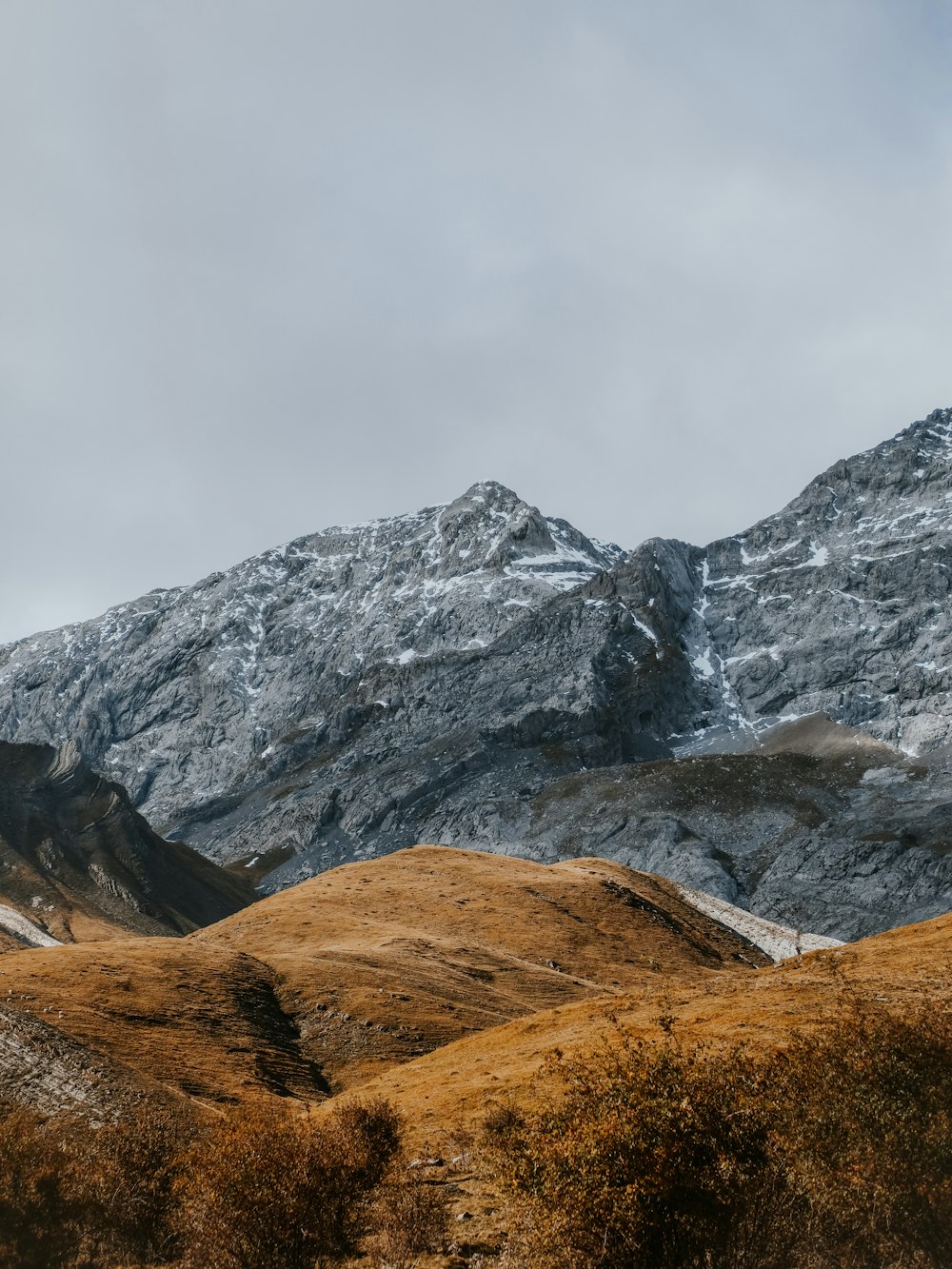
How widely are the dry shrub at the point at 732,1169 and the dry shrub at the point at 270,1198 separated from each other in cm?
349

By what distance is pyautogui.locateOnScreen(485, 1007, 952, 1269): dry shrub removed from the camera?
56.5 feet

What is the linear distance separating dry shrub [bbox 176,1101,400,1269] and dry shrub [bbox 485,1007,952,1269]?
11.5 feet

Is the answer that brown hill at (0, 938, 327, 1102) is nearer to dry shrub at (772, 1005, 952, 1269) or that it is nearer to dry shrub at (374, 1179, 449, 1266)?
dry shrub at (374, 1179, 449, 1266)

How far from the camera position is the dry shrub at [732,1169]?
17.2m

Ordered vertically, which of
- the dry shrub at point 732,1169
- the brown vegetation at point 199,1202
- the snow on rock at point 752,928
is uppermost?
the brown vegetation at point 199,1202

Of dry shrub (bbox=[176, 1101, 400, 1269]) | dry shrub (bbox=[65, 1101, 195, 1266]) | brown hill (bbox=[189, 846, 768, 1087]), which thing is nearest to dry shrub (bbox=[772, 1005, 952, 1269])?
dry shrub (bbox=[176, 1101, 400, 1269])

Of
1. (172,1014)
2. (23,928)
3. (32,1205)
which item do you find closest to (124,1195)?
(32,1205)

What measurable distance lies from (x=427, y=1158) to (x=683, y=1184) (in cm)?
1098

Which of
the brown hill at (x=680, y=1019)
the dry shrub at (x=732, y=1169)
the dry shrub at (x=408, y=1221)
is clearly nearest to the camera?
the dry shrub at (x=732, y=1169)

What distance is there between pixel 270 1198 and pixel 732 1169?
9.07 metres

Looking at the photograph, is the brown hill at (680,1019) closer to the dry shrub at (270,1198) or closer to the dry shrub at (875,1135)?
the dry shrub at (875,1135)

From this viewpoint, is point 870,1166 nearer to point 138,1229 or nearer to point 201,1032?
point 138,1229

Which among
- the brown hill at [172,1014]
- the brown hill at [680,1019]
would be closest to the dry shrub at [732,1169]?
the brown hill at [680,1019]

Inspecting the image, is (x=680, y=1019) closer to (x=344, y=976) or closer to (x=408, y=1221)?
(x=408, y=1221)
